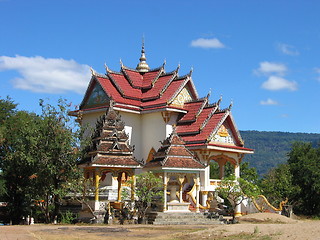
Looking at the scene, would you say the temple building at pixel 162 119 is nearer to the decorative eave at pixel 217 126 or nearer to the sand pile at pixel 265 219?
the decorative eave at pixel 217 126

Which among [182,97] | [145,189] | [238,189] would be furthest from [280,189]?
[145,189]

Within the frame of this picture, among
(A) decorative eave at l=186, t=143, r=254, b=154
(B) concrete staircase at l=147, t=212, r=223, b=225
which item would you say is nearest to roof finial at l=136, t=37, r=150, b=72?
(A) decorative eave at l=186, t=143, r=254, b=154

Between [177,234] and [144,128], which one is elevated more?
[144,128]

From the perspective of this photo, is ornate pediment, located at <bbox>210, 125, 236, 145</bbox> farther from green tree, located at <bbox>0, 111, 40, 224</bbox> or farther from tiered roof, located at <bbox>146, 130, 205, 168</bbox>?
green tree, located at <bbox>0, 111, 40, 224</bbox>

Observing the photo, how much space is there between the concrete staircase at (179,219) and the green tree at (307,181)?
50.3ft

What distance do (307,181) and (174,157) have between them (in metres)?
16.5

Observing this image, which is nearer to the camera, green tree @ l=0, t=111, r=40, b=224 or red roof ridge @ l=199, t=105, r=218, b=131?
green tree @ l=0, t=111, r=40, b=224

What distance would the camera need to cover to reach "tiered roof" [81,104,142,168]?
2936cm

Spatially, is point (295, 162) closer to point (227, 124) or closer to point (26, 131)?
point (227, 124)

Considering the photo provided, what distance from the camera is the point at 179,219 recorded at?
29.2 m

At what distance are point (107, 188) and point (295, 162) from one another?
19.8 m

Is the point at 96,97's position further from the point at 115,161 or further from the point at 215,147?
the point at 115,161

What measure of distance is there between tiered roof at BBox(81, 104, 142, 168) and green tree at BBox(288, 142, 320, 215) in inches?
709

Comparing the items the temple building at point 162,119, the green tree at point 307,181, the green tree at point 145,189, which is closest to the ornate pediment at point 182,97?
the temple building at point 162,119
